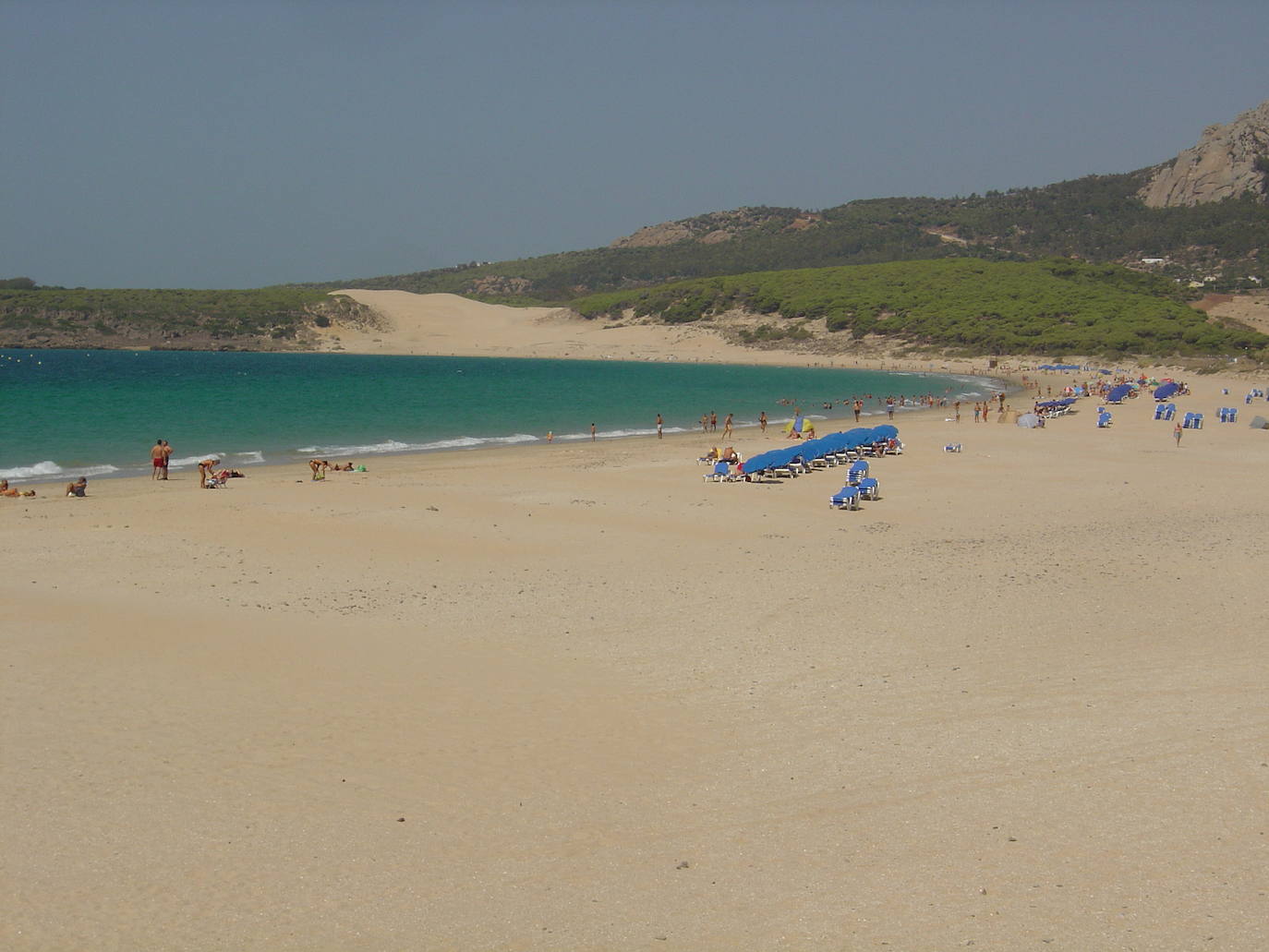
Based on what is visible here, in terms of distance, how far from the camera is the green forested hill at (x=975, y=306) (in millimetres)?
79000

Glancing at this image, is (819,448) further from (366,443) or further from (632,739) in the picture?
(632,739)

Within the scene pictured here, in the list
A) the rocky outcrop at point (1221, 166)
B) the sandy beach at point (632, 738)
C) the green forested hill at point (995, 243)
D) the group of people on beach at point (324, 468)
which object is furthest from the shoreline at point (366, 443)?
the rocky outcrop at point (1221, 166)

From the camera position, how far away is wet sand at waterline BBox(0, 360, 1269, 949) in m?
5.80

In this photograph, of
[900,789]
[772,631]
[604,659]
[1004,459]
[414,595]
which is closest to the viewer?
[900,789]

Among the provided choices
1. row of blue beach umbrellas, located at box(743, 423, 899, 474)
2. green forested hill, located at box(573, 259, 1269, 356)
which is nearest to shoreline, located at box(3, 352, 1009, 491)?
row of blue beach umbrellas, located at box(743, 423, 899, 474)

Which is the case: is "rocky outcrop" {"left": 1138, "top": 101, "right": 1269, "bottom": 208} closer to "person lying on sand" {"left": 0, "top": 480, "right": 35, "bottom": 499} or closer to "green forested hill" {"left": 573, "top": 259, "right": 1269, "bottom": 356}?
"green forested hill" {"left": 573, "top": 259, "right": 1269, "bottom": 356}

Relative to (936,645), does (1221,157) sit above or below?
above

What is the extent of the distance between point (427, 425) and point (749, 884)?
34339 mm

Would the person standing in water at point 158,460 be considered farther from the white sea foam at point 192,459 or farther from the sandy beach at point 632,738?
the sandy beach at point 632,738

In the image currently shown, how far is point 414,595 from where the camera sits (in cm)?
1276

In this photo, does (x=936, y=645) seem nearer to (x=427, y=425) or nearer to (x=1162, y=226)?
(x=427, y=425)

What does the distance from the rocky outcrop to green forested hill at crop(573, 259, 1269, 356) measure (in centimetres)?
6454

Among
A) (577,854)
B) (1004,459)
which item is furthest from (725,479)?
(577,854)

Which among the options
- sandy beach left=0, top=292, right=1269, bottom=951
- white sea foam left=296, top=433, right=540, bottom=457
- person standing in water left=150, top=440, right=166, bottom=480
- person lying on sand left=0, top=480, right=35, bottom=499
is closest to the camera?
sandy beach left=0, top=292, right=1269, bottom=951
